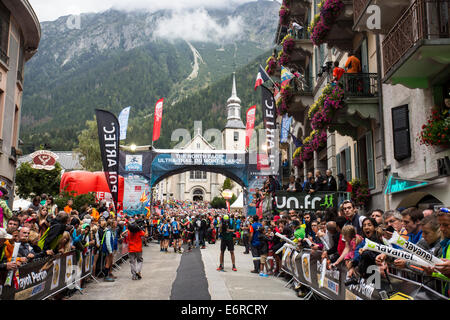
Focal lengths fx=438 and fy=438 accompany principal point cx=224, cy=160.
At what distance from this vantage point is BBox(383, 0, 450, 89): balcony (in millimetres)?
8891

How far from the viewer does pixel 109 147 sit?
17.0 metres

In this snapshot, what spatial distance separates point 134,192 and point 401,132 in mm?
31719

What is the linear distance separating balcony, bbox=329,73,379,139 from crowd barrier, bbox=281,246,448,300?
463 cm

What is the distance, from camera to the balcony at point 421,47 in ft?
29.2

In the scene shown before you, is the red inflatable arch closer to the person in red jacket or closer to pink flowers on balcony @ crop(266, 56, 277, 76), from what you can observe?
pink flowers on balcony @ crop(266, 56, 277, 76)

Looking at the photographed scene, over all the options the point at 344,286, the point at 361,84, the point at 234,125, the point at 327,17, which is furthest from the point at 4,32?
the point at 234,125

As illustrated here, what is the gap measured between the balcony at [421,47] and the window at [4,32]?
1513cm

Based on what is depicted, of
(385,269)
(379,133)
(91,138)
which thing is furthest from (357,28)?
(91,138)

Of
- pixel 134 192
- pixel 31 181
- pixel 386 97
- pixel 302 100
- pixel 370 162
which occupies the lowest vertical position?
pixel 370 162

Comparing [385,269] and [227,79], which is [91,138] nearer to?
[385,269]

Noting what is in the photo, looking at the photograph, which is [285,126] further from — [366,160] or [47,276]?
[47,276]

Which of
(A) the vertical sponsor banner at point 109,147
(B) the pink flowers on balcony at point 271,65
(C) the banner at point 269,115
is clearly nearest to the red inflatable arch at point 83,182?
(A) the vertical sponsor banner at point 109,147

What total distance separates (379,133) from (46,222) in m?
9.83

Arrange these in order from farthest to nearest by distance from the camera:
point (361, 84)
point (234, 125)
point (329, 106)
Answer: point (234, 125)
point (361, 84)
point (329, 106)
